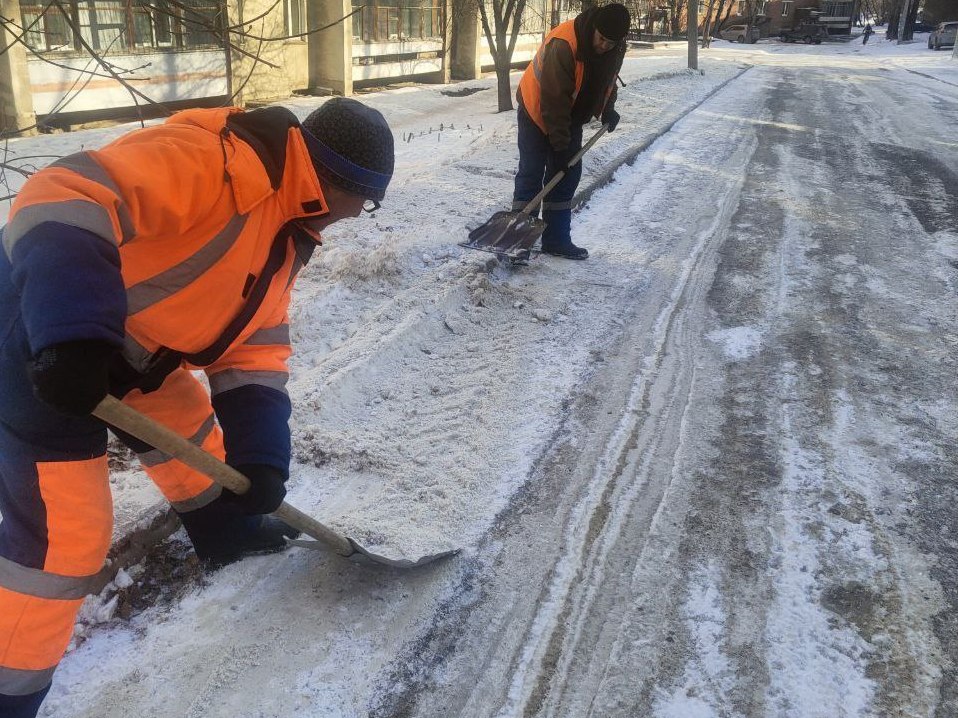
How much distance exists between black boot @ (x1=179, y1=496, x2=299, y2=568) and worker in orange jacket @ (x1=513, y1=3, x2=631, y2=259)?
3.28 metres

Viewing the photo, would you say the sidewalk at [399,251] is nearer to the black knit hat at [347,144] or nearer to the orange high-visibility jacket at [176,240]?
the orange high-visibility jacket at [176,240]

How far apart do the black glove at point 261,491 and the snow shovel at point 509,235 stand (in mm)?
2996

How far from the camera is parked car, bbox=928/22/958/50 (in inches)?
1238

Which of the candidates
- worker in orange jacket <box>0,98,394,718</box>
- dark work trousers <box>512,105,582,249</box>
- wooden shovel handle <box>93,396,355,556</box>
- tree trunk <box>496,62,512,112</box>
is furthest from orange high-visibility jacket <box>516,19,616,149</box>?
tree trunk <box>496,62,512,112</box>

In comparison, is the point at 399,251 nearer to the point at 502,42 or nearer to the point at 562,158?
the point at 562,158

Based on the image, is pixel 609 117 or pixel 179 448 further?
pixel 609 117

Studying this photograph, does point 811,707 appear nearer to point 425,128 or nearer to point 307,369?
point 307,369

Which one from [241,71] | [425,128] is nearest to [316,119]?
[425,128]

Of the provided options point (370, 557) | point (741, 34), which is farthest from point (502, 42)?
point (741, 34)

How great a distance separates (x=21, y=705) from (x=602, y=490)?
1.92 meters

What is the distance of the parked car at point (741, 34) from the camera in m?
39.3

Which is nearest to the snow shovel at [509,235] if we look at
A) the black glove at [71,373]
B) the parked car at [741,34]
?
the black glove at [71,373]

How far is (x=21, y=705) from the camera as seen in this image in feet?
5.60

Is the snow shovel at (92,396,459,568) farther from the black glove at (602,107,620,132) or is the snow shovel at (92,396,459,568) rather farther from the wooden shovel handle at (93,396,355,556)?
the black glove at (602,107,620,132)
